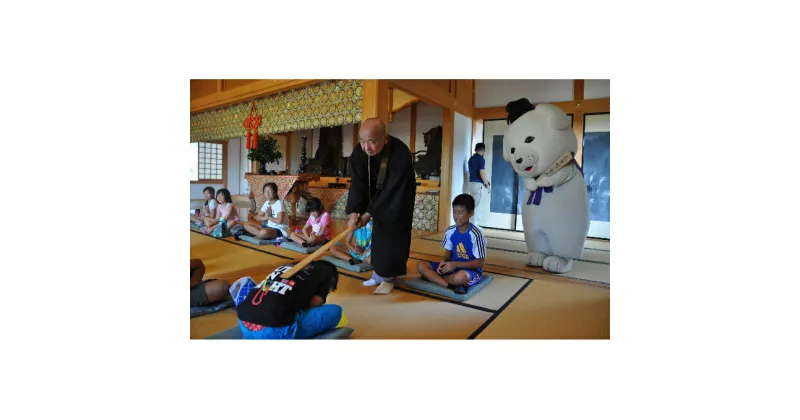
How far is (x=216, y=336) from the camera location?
4.95 ft

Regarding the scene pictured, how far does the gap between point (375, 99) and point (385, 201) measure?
1.26m

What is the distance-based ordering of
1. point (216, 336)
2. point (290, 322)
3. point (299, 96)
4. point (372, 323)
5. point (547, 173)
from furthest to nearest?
1. point (299, 96)
2. point (547, 173)
3. point (372, 323)
4. point (216, 336)
5. point (290, 322)

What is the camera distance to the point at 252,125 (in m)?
3.41

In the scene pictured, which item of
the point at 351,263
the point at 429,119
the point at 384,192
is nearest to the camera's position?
the point at 384,192

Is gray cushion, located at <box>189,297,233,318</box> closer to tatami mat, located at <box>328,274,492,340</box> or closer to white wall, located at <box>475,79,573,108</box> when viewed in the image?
tatami mat, located at <box>328,274,492,340</box>

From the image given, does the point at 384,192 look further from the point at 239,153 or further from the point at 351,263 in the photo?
the point at 239,153

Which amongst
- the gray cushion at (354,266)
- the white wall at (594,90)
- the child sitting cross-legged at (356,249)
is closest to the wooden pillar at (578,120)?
the white wall at (594,90)

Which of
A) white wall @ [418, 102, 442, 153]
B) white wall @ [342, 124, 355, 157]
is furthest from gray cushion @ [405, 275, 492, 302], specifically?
white wall @ [342, 124, 355, 157]

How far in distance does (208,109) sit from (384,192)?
1.77m

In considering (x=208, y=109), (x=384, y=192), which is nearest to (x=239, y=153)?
(x=208, y=109)

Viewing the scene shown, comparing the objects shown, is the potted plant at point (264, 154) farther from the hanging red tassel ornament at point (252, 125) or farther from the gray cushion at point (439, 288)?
the gray cushion at point (439, 288)

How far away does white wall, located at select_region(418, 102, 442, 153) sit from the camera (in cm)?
582

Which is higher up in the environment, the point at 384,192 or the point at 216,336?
the point at 384,192

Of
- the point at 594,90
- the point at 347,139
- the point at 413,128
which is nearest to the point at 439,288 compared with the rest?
the point at 594,90
